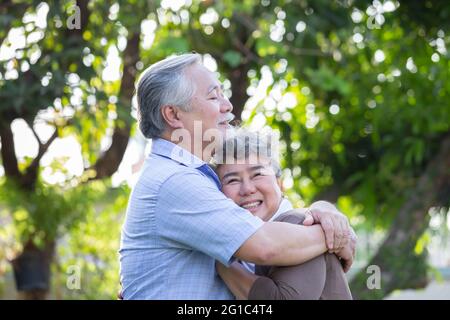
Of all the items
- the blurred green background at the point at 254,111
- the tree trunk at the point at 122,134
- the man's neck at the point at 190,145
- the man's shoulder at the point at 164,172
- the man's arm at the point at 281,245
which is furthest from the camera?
the tree trunk at the point at 122,134

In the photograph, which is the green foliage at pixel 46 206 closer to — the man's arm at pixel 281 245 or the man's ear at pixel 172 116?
the man's ear at pixel 172 116

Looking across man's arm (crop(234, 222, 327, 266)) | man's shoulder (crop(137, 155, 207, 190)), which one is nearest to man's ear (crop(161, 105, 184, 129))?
man's shoulder (crop(137, 155, 207, 190))

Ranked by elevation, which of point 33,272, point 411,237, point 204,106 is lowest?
point 33,272

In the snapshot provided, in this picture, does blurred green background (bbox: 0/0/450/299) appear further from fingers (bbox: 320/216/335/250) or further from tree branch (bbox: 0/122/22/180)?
fingers (bbox: 320/216/335/250)

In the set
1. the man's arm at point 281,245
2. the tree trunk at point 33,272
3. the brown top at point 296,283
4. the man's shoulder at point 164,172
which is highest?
the man's shoulder at point 164,172

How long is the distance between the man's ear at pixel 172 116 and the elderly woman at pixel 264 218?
0.15 metres

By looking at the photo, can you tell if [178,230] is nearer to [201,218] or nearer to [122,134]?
[201,218]

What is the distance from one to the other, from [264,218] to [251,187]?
0.30 feet

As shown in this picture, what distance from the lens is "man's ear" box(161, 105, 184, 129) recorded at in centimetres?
218

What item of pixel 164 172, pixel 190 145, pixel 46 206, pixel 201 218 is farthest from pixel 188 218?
pixel 46 206

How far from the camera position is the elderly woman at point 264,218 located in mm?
1952

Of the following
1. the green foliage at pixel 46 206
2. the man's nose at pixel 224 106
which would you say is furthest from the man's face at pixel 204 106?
the green foliage at pixel 46 206

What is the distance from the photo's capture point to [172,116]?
218 centimetres

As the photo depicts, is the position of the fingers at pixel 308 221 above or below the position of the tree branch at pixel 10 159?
below
